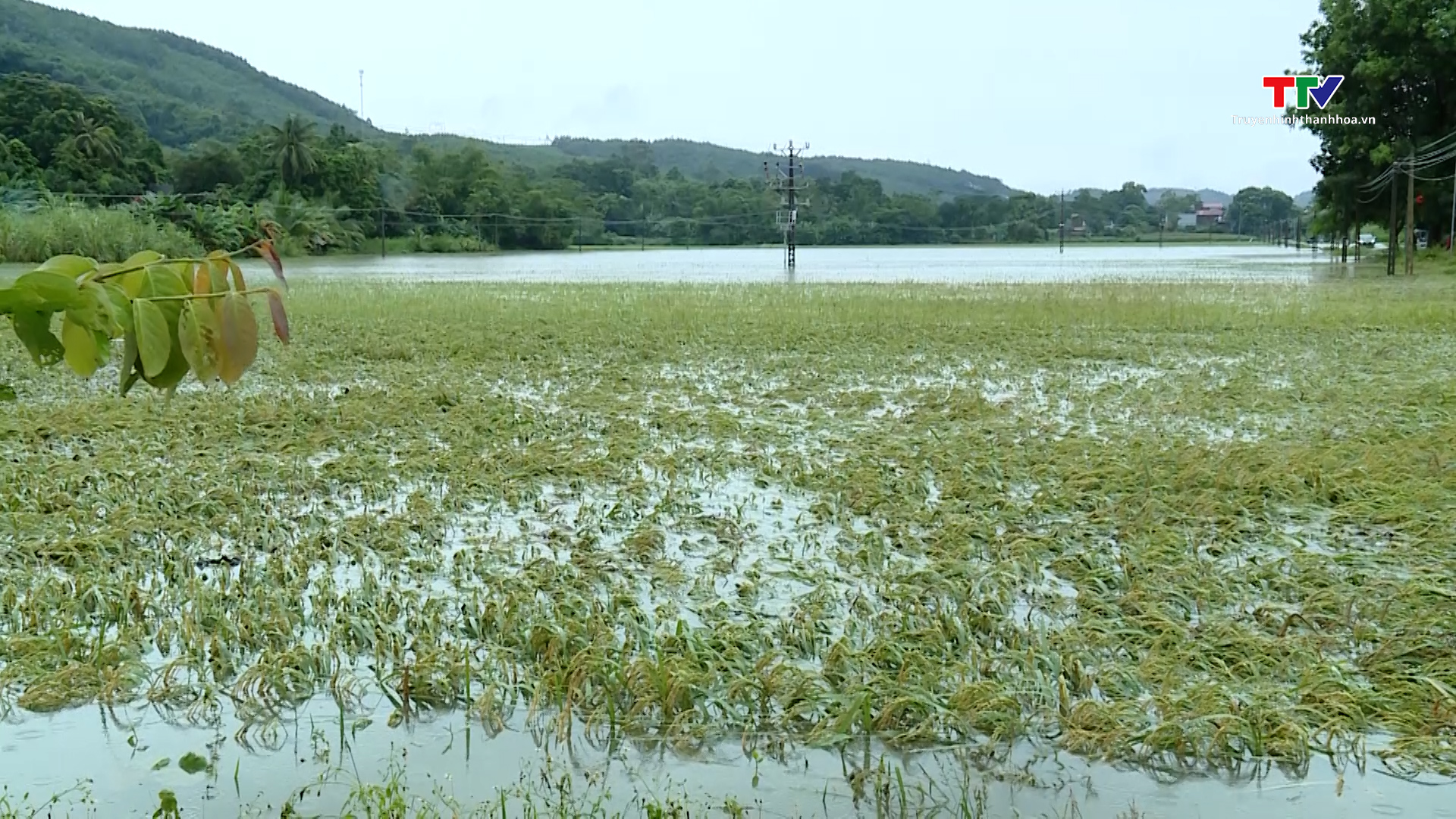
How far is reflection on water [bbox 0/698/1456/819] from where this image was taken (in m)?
2.21

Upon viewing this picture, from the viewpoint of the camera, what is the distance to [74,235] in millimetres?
26625

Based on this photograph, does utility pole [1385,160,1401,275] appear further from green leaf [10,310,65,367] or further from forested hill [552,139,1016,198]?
forested hill [552,139,1016,198]

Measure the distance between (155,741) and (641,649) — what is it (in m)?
1.10

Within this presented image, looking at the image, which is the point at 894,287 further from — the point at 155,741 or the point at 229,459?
the point at 155,741

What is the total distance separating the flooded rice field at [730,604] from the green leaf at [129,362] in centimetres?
128

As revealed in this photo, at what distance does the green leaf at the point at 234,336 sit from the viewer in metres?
1.12

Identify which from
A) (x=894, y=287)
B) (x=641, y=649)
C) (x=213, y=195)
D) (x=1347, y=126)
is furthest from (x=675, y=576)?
(x=213, y=195)

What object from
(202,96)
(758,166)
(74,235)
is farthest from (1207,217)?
(74,235)

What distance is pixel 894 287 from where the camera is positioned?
2053 cm

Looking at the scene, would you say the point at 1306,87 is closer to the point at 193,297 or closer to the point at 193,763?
the point at 193,763

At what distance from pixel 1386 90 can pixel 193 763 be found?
3399 cm

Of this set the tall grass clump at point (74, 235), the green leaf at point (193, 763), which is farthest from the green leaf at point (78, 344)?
the tall grass clump at point (74, 235)

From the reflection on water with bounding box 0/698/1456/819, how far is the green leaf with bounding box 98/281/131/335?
1.37 m

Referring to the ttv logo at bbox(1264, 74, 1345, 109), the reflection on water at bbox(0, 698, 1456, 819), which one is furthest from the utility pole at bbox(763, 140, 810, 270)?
the reflection on water at bbox(0, 698, 1456, 819)
